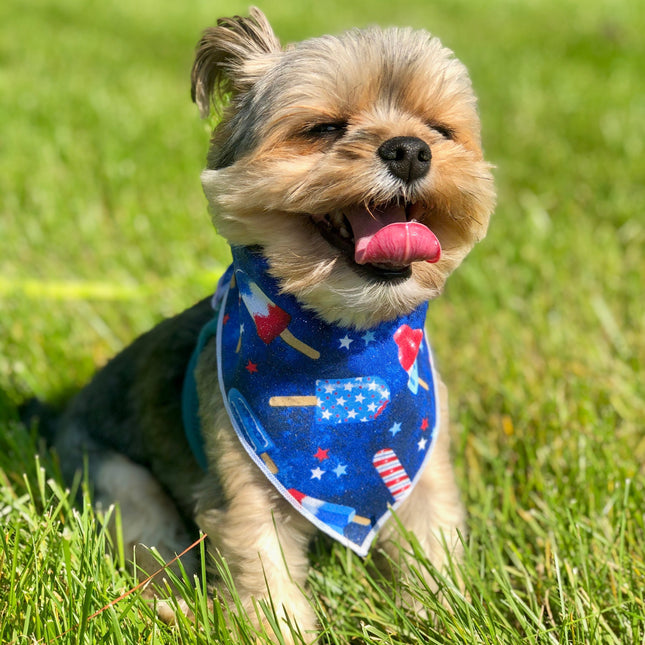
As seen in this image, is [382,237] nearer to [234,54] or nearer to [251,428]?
[251,428]

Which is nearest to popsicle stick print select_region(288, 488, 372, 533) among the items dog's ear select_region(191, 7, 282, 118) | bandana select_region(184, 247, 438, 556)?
bandana select_region(184, 247, 438, 556)

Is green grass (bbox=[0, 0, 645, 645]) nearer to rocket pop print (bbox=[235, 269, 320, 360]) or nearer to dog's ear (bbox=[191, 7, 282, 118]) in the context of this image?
dog's ear (bbox=[191, 7, 282, 118])

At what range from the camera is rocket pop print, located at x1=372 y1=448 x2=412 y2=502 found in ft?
8.33

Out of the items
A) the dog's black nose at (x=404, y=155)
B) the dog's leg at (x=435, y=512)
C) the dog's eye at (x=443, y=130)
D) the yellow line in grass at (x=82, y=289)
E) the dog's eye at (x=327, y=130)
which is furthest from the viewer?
the yellow line in grass at (x=82, y=289)

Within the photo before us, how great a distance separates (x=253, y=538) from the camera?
2.51m

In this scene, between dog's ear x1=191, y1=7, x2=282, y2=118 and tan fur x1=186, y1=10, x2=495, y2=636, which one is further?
dog's ear x1=191, y1=7, x2=282, y2=118

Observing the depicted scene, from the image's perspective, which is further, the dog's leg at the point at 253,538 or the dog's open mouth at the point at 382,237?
the dog's leg at the point at 253,538

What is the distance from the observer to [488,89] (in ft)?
29.7

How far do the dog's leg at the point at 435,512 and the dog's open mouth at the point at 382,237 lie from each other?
0.82m

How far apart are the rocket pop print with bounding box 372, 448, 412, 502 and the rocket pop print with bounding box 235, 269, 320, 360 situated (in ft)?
1.41

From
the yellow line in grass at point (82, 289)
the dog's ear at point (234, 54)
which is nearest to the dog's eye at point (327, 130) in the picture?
the dog's ear at point (234, 54)

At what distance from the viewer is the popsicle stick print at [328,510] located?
2514 millimetres

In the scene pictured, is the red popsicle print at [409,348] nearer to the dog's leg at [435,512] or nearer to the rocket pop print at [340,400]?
the rocket pop print at [340,400]

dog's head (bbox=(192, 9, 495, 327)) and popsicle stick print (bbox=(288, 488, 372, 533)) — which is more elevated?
dog's head (bbox=(192, 9, 495, 327))
